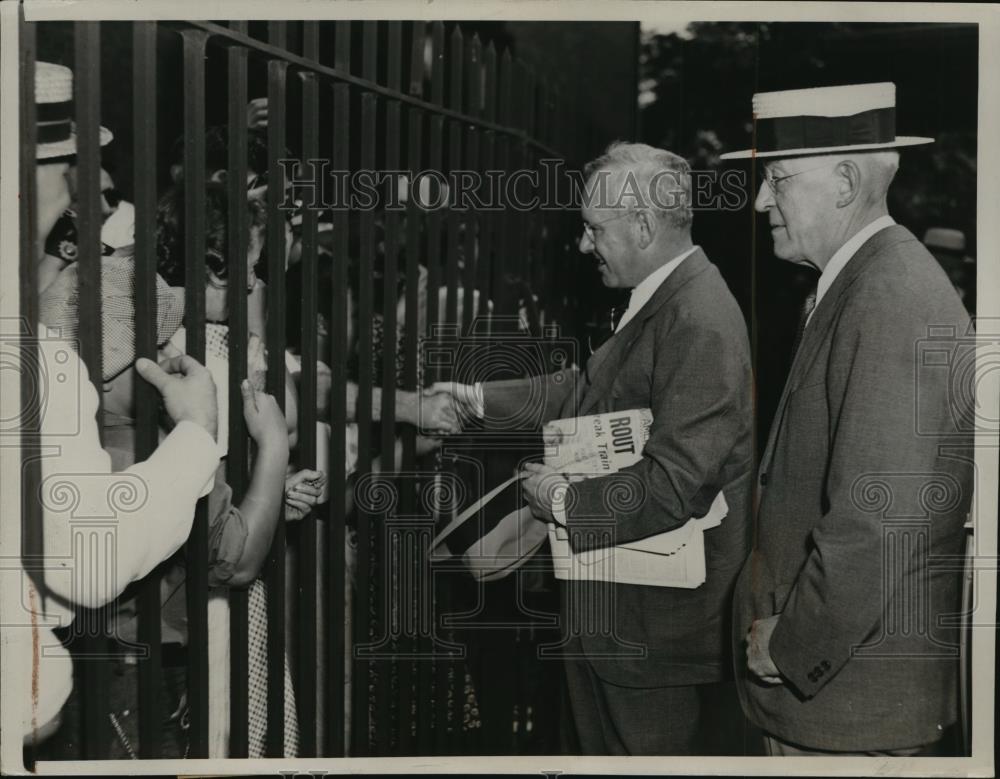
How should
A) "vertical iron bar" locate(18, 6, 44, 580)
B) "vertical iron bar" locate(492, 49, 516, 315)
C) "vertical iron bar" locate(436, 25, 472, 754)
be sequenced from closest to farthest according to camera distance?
"vertical iron bar" locate(18, 6, 44, 580) < "vertical iron bar" locate(436, 25, 472, 754) < "vertical iron bar" locate(492, 49, 516, 315)

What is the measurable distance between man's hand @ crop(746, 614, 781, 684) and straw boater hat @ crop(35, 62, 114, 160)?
219 cm

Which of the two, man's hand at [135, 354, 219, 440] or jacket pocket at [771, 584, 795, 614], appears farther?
jacket pocket at [771, 584, 795, 614]

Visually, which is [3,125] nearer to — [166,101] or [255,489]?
[166,101]

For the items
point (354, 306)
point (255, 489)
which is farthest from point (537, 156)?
point (255, 489)

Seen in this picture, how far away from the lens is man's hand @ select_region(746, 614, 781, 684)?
287 centimetres

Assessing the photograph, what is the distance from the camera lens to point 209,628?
2.82 meters

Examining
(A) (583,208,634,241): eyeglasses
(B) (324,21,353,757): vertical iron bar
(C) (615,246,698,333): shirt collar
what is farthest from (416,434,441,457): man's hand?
(A) (583,208,634,241): eyeglasses

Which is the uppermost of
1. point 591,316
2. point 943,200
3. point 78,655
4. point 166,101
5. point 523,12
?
point 523,12

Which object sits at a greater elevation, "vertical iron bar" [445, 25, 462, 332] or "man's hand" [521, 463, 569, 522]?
"vertical iron bar" [445, 25, 462, 332]

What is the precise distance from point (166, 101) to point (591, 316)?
4.40 ft

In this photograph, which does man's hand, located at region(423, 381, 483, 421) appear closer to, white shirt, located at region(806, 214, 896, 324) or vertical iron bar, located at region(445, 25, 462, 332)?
vertical iron bar, located at region(445, 25, 462, 332)

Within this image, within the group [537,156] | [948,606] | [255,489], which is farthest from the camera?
[537,156]

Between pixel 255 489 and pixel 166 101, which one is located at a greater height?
pixel 166 101

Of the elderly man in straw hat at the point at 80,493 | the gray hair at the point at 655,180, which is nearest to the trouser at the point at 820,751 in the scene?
the gray hair at the point at 655,180
